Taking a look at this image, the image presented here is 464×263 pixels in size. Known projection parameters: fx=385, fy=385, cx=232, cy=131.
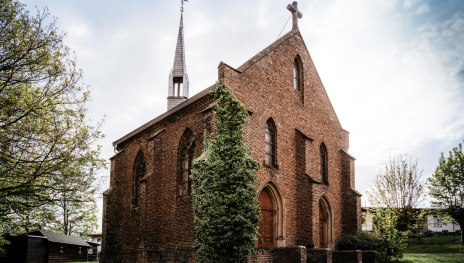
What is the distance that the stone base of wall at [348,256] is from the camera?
1544cm

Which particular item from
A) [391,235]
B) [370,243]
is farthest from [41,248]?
[391,235]

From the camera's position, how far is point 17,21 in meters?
9.98

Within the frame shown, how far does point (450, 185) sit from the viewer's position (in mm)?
32469

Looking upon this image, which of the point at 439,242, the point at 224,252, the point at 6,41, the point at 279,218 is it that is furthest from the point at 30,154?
the point at 439,242

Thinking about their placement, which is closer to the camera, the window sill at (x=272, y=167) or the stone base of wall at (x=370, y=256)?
the window sill at (x=272, y=167)

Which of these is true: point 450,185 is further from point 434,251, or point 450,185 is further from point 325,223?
A: point 325,223

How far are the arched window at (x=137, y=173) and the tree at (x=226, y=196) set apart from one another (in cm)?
794

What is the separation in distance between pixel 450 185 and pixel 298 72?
21104mm

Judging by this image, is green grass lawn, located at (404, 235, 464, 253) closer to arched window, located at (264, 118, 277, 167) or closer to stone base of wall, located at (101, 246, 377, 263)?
stone base of wall, located at (101, 246, 377, 263)

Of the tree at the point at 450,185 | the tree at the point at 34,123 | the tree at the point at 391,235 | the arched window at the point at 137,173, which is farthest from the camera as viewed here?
the tree at the point at 450,185

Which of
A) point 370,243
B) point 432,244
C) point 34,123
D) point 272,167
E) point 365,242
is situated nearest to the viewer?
point 34,123

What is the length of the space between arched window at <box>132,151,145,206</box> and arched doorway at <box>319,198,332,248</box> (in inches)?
376

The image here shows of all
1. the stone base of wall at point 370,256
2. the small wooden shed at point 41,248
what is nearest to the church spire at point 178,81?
the stone base of wall at point 370,256

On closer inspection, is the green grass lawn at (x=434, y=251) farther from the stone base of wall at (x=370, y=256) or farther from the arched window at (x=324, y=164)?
the arched window at (x=324, y=164)
